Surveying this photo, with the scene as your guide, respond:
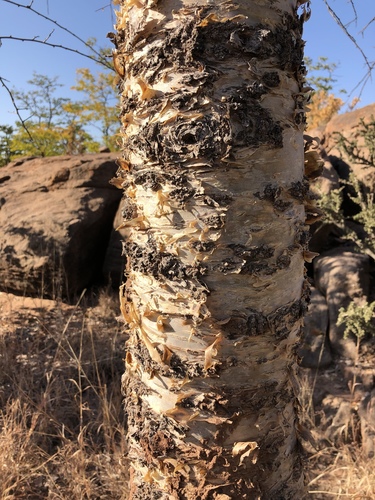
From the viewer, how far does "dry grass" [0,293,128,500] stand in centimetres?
226

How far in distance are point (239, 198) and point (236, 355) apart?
0.36 metres

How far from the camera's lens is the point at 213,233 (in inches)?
36.3

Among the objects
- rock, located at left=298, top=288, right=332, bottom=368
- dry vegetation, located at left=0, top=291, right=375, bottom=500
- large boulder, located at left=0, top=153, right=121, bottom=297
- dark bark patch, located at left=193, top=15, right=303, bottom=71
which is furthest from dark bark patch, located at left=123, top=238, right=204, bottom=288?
large boulder, located at left=0, top=153, right=121, bottom=297

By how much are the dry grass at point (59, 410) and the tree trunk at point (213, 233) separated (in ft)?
1.55

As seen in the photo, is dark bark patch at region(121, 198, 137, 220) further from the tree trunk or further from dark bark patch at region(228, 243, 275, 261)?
dark bark patch at region(228, 243, 275, 261)

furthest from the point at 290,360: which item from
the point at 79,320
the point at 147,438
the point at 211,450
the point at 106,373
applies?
the point at 79,320

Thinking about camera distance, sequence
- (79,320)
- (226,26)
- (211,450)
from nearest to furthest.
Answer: (226,26), (211,450), (79,320)

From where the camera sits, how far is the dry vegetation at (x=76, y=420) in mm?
2246

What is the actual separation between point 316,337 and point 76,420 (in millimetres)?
2320

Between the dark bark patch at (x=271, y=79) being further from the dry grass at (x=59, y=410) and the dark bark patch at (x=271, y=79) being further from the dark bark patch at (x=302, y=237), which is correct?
the dry grass at (x=59, y=410)

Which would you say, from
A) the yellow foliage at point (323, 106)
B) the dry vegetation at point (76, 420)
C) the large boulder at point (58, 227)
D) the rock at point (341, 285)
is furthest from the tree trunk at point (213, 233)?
the yellow foliage at point (323, 106)

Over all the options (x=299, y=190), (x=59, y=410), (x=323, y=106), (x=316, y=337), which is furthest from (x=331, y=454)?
(x=323, y=106)

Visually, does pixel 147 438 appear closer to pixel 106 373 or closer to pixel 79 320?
pixel 106 373

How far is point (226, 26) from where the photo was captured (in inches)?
34.9
